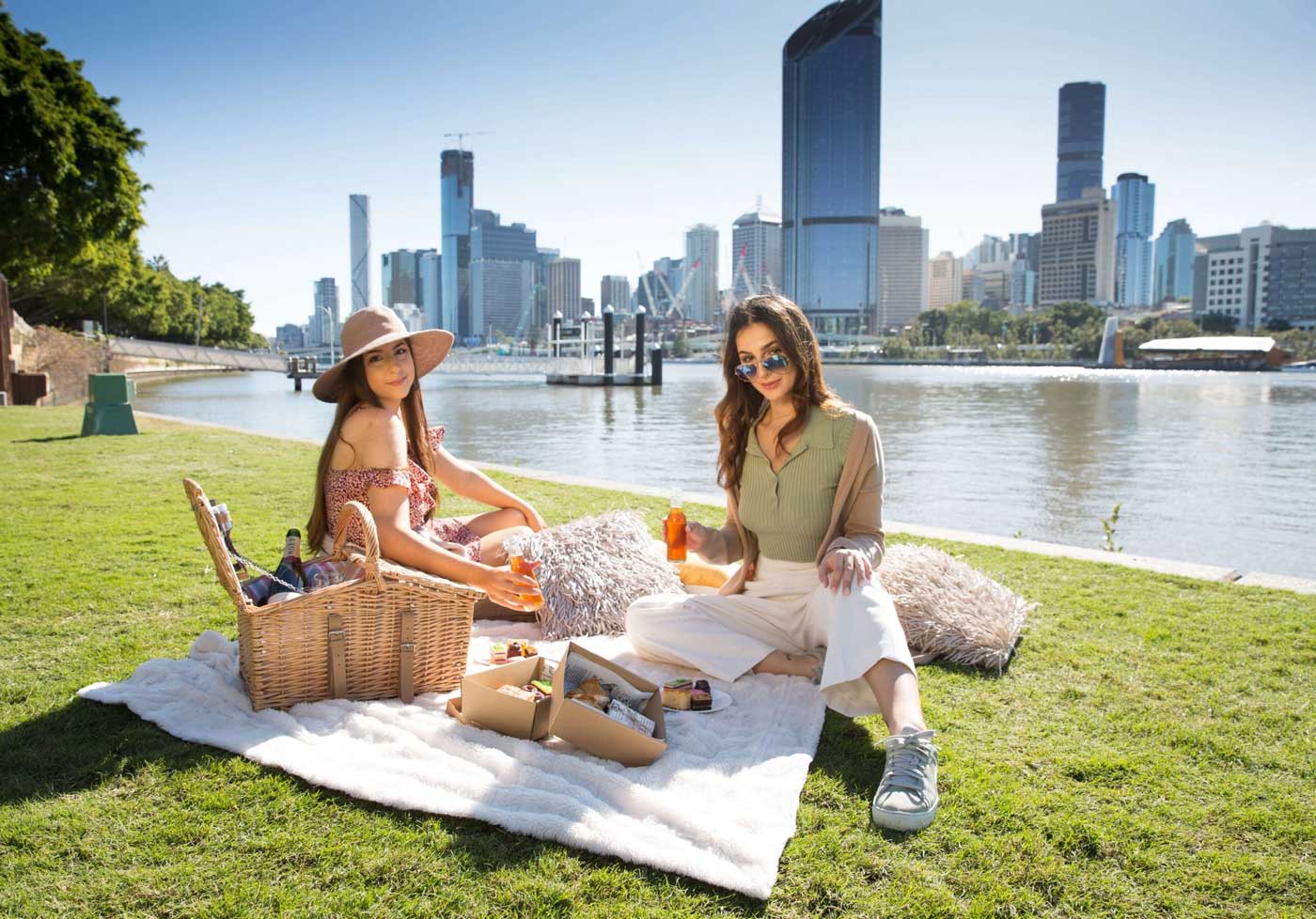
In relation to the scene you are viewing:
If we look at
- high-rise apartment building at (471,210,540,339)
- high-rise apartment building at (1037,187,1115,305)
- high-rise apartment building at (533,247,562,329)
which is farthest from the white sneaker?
high-rise apartment building at (1037,187,1115,305)

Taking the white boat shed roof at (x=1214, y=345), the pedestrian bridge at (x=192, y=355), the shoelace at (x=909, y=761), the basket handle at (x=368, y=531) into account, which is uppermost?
the white boat shed roof at (x=1214, y=345)

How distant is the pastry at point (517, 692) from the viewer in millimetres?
2621

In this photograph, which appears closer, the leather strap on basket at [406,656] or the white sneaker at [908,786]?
the white sneaker at [908,786]

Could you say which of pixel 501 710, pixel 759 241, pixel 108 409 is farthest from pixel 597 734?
pixel 759 241

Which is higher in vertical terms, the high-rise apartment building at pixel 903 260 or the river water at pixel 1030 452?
the high-rise apartment building at pixel 903 260

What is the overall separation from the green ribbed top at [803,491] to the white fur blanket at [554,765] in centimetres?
48

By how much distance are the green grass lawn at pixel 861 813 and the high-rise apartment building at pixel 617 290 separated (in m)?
136

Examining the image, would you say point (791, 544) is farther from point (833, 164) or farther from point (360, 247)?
point (833, 164)

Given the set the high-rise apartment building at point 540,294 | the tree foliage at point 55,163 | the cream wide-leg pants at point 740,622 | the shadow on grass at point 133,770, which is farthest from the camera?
the high-rise apartment building at point 540,294

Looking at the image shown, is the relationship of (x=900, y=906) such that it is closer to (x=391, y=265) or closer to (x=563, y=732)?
(x=563, y=732)

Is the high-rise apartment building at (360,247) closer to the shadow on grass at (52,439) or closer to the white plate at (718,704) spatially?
the shadow on grass at (52,439)

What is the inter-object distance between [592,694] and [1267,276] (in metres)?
166

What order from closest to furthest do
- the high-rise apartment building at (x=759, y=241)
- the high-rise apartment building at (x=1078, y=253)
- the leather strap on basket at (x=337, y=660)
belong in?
the leather strap on basket at (x=337, y=660) < the high-rise apartment building at (x=759, y=241) < the high-rise apartment building at (x=1078, y=253)

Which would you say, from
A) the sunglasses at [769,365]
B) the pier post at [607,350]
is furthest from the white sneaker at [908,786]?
the pier post at [607,350]
